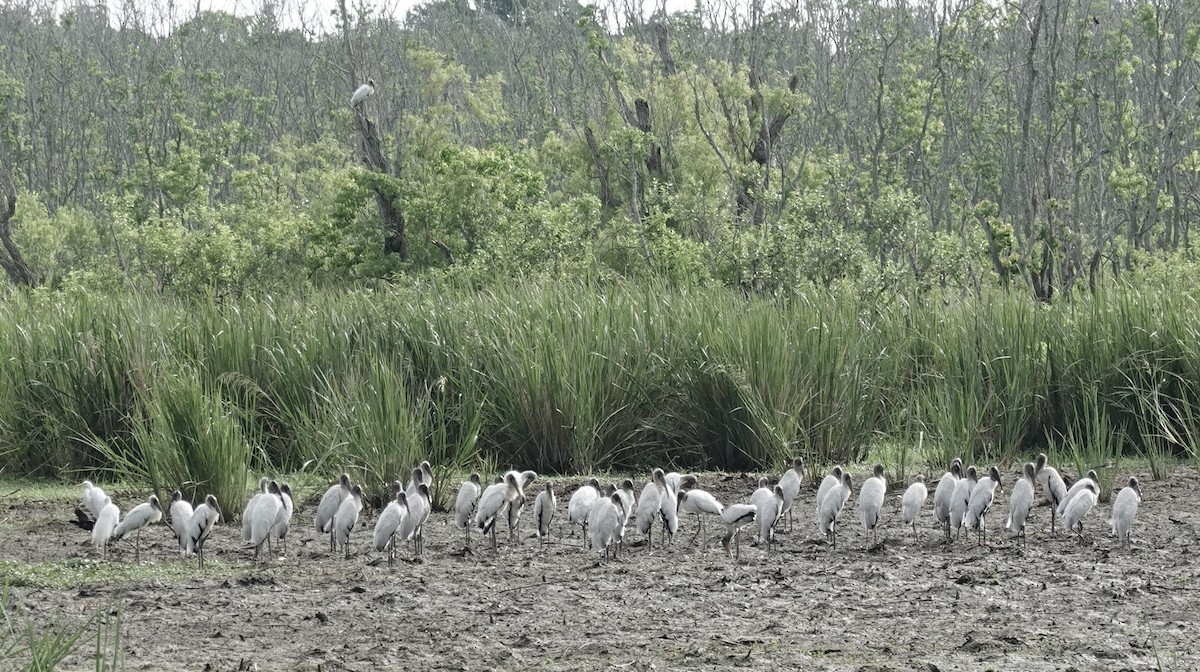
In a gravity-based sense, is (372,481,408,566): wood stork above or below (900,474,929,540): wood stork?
above

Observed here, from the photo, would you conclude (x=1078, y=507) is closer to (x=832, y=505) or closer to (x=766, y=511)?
(x=832, y=505)

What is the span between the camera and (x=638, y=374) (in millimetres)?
11180

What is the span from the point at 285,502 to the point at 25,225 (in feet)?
117

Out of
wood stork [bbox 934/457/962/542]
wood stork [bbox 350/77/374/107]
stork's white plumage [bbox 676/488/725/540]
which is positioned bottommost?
wood stork [bbox 934/457/962/542]

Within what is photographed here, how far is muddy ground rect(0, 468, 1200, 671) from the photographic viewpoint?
5.28 metres

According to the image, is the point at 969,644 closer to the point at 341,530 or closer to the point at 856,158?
the point at 341,530

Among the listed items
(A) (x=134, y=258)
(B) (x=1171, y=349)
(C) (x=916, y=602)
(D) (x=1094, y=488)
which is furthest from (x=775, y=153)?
(C) (x=916, y=602)

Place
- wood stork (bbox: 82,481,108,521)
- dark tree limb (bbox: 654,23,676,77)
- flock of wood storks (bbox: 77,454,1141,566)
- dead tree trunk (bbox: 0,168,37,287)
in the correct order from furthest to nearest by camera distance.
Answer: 1. dark tree limb (bbox: 654,23,676,77)
2. dead tree trunk (bbox: 0,168,37,287)
3. wood stork (bbox: 82,481,108,521)
4. flock of wood storks (bbox: 77,454,1141,566)

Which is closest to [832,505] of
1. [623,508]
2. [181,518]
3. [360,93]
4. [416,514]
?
[623,508]

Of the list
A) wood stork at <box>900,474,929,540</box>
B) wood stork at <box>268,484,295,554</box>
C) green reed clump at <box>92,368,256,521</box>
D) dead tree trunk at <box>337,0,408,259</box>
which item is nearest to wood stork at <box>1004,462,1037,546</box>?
wood stork at <box>900,474,929,540</box>

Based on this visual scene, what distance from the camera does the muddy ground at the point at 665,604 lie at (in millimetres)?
5281

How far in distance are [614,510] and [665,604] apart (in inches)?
39.9

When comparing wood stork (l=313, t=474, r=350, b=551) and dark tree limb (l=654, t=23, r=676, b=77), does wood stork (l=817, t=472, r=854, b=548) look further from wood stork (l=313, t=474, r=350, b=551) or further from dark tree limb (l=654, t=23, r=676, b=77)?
dark tree limb (l=654, t=23, r=676, b=77)

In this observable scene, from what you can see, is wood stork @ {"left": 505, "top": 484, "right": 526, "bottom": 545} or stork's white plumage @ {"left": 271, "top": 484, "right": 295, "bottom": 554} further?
wood stork @ {"left": 505, "top": 484, "right": 526, "bottom": 545}
